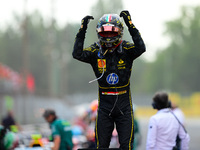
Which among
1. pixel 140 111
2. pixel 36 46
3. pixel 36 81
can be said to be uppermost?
pixel 36 46

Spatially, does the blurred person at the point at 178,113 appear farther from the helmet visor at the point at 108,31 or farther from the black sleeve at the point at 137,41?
the helmet visor at the point at 108,31

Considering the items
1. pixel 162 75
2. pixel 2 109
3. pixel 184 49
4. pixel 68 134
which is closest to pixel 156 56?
pixel 162 75

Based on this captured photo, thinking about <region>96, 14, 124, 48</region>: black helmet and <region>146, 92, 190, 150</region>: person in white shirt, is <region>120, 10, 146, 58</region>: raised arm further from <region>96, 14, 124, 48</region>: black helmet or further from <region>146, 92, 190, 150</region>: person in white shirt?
<region>146, 92, 190, 150</region>: person in white shirt

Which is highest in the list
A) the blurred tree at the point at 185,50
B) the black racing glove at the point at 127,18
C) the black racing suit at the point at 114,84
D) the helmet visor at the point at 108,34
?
the blurred tree at the point at 185,50

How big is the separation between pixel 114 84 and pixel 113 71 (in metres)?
0.15

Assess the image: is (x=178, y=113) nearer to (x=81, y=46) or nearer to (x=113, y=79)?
(x=113, y=79)

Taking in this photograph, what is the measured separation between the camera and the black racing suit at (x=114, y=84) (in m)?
4.85

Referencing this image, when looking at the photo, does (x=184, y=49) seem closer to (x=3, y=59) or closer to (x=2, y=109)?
(x=3, y=59)

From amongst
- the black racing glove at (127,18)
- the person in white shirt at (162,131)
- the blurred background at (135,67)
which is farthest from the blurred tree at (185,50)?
the black racing glove at (127,18)

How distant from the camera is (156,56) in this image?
274 ft

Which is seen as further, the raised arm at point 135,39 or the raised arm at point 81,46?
the raised arm at point 81,46

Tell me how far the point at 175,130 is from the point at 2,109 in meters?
27.7

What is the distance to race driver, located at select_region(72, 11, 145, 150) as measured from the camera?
15.8 ft

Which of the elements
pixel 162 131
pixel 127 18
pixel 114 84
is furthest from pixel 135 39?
pixel 162 131
